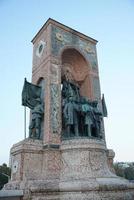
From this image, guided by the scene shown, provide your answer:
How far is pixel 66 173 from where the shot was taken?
8.59 meters

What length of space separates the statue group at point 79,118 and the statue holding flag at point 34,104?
1161mm

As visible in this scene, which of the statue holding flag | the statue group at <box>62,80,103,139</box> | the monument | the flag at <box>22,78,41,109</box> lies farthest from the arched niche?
the statue holding flag

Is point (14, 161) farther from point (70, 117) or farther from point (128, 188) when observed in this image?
point (128, 188)

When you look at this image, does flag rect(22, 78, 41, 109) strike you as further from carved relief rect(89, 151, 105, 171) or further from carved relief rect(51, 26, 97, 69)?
carved relief rect(89, 151, 105, 171)

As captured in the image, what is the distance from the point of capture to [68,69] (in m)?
12.8

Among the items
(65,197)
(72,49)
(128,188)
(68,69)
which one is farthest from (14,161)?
(72,49)

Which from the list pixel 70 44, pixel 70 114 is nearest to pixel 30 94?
pixel 70 114

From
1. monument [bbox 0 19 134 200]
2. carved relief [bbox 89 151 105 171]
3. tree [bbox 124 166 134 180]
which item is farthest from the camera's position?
tree [bbox 124 166 134 180]

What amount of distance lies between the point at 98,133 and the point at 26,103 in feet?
12.4

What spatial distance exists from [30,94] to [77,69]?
3943 millimetres

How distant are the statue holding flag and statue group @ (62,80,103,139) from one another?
116 cm

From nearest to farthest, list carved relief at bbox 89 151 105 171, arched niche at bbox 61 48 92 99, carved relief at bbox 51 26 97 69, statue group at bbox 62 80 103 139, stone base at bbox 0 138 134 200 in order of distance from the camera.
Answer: stone base at bbox 0 138 134 200 < carved relief at bbox 89 151 105 171 < statue group at bbox 62 80 103 139 < carved relief at bbox 51 26 97 69 < arched niche at bbox 61 48 92 99

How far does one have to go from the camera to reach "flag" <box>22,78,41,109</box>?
1060 cm

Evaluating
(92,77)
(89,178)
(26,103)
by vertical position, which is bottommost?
(89,178)
